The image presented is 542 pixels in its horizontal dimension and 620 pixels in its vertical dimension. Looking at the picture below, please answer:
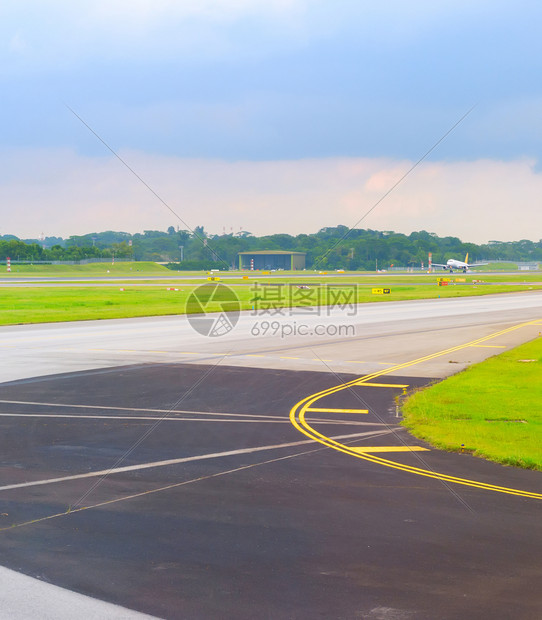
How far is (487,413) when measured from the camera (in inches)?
678

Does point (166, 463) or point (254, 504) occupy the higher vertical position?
point (254, 504)

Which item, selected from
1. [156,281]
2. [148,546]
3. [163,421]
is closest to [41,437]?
[163,421]

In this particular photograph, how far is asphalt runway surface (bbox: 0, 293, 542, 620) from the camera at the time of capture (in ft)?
25.0

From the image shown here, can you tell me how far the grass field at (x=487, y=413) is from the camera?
45.9 feet

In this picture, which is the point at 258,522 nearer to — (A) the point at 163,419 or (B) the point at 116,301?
(A) the point at 163,419

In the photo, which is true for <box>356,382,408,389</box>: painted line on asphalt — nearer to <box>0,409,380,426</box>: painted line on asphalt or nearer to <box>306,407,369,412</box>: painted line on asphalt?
<box>306,407,369,412</box>: painted line on asphalt

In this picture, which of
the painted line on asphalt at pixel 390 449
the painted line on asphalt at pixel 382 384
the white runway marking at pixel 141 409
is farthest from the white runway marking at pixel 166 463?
the painted line on asphalt at pixel 382 384

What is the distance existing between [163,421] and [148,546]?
7.72 metres

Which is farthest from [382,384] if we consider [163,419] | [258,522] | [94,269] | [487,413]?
[94,269]

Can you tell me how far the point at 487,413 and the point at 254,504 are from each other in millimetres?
8992

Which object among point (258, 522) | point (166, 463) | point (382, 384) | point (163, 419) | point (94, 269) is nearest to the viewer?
point (258, 522)

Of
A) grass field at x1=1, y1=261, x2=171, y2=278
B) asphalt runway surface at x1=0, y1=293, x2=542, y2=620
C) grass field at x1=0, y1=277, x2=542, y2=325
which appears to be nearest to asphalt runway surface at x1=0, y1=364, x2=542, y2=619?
asphalt runway surface at x1=0, y1=293, x2=542, y2=620

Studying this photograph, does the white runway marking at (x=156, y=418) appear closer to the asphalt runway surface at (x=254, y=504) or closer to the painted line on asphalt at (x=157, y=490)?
the asphalt runway surface at (x=254, y=504)

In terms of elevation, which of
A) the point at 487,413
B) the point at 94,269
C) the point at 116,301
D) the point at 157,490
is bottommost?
the point at 116,301
